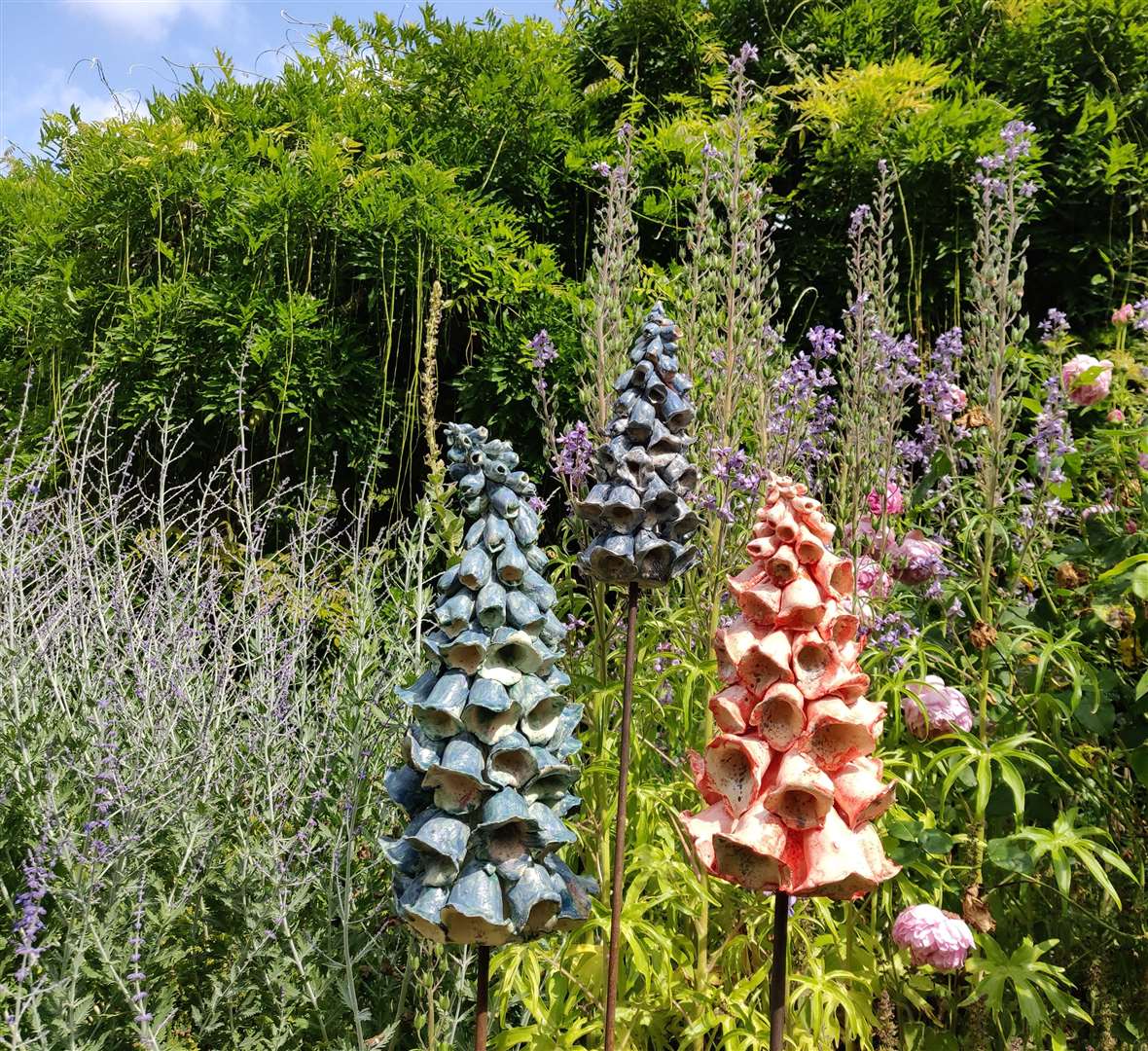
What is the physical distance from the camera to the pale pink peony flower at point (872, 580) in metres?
2.74

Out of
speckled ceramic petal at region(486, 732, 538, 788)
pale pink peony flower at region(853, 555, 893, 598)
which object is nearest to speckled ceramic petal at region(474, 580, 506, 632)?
speckled ceramic petal at region(486, 732, 538, 788)

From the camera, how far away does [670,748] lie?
2885mm

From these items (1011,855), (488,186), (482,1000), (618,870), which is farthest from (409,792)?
(488,186)

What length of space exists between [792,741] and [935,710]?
117 centimetres

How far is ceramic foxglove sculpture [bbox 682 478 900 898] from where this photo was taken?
1.32 meters

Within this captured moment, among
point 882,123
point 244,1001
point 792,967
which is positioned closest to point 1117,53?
point 882,123

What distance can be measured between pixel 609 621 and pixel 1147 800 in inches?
60.5

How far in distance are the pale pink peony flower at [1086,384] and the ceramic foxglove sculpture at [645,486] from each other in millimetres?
1408

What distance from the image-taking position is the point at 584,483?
11.0 feet

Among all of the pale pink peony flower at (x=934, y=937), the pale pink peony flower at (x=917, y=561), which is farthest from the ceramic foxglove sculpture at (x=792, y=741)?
the pale pink peony flower at (x=917, y=561)

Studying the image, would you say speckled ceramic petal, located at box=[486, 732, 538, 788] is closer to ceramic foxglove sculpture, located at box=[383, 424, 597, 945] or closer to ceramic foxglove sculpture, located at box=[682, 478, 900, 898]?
ceramic foxglove sculpture, located at box=[383, 424, 597, 945]

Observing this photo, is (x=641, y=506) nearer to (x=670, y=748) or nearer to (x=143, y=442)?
(x=670, y=748)

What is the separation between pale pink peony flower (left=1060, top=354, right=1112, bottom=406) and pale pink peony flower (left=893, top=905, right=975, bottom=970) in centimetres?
158

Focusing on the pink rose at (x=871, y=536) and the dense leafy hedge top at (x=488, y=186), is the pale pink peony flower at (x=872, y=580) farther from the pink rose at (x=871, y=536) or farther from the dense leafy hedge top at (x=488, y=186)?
the dense leafy hedge top at (x=488, y=186)
